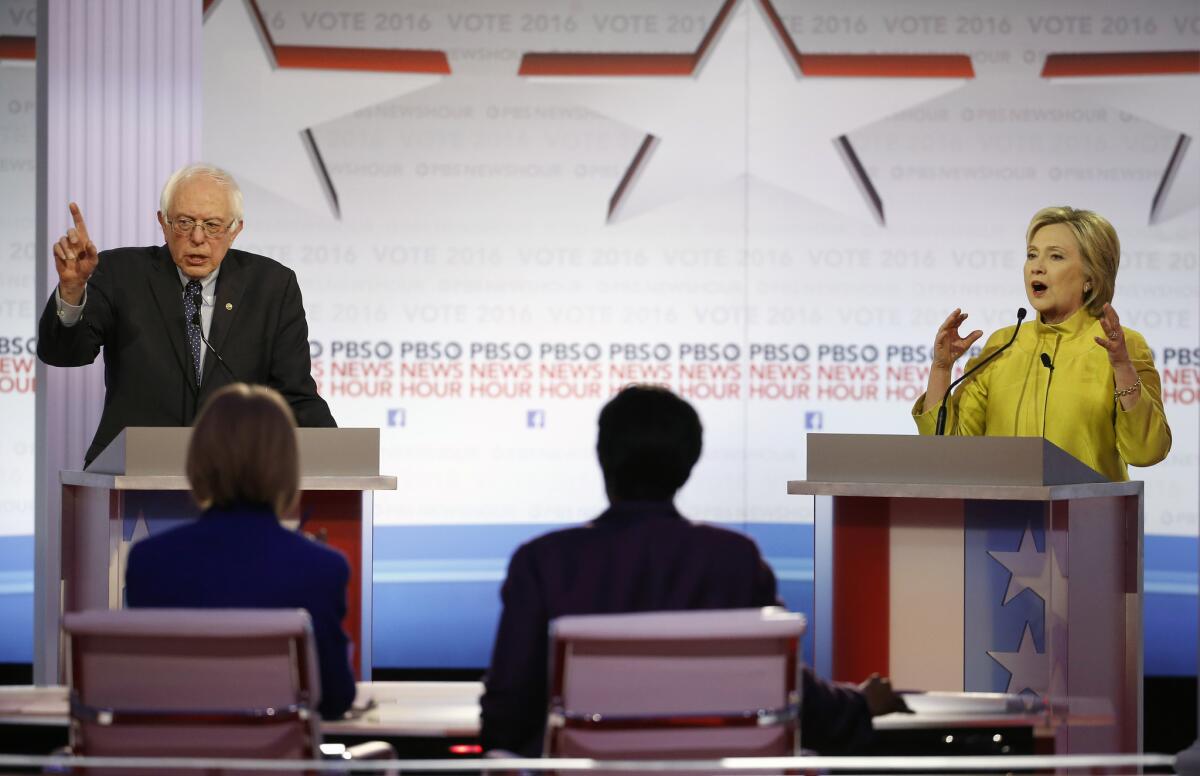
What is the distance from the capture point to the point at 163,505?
2795mm

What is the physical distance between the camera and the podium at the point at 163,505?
8.94ft

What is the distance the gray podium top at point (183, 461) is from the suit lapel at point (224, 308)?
474 millimetres

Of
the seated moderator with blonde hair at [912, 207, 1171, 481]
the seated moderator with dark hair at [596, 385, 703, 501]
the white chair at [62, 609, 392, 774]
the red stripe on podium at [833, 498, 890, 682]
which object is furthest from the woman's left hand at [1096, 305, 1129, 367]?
the white chair at [62, 609, 392, 774]

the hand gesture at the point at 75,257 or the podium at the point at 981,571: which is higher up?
the hand gesture at the point at 75,257

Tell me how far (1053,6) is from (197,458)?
4739 millimetres

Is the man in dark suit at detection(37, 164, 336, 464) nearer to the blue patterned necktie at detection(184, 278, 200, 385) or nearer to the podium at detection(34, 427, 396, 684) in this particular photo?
the blue patterned necktie at detection(184, 278, 200, 385)

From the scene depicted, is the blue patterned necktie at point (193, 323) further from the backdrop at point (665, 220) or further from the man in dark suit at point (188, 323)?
the backdrop at point (665, 220)

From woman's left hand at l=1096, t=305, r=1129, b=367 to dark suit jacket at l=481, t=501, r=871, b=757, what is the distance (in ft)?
4.67

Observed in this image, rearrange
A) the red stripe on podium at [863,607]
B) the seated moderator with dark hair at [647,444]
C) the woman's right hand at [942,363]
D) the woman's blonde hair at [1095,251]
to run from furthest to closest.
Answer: the woman's blonde hair at [1095,251], the woman's right hand at [942,363], the red stripe on podium at [863,607], the seated moderator with dark hair at [647,444]

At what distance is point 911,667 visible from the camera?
9.09 ft

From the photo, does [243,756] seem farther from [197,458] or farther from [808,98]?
[808,98]

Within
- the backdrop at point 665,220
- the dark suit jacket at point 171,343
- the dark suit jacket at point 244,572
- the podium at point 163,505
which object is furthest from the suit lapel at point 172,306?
the backdrop at point 665,220

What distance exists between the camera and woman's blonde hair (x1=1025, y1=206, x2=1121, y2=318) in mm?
3305

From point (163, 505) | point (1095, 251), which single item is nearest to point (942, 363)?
point (1095, 251)
